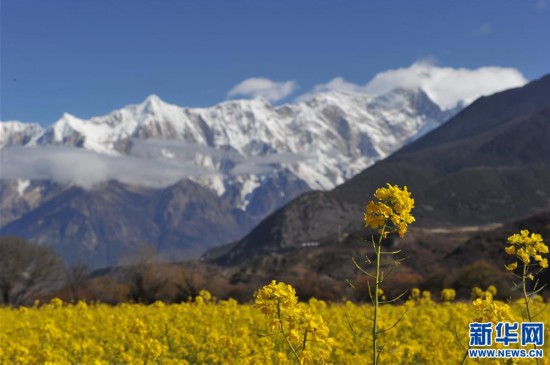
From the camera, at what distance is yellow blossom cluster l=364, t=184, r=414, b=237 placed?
4.68 meters

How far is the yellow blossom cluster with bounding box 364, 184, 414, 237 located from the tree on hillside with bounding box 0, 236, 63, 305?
221ft

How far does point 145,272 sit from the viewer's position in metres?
57.6

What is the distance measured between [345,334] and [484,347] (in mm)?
4528

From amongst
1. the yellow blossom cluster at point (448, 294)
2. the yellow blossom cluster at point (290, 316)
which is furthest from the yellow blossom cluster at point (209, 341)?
the yellow blossom cluster at point (448, 294)

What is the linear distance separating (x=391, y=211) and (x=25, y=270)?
249 ft

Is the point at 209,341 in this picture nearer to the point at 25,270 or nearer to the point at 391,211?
the point at 391,211

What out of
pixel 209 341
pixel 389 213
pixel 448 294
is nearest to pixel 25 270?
pixel 448 294

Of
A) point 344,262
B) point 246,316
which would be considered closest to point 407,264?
point 344,262

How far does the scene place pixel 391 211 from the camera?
4727 mm

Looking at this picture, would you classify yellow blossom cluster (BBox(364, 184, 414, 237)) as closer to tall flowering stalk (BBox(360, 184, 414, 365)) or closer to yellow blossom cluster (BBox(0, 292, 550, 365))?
tall flowering stalk (BBox(360, 184, 414, 365))

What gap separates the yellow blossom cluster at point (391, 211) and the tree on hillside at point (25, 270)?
221ft

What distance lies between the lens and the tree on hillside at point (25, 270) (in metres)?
67.4

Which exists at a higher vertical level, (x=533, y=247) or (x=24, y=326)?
(x=533, y=247)

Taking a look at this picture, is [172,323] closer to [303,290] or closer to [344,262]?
[303,290]
